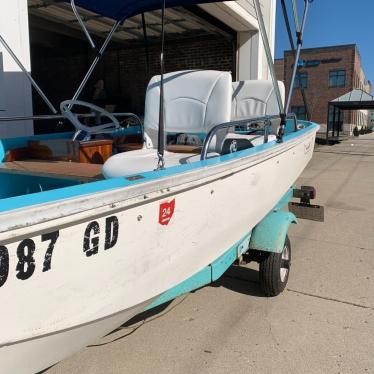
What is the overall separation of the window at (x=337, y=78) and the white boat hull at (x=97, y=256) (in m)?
49.5

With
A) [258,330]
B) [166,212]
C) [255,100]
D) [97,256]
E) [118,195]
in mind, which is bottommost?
[258,330]

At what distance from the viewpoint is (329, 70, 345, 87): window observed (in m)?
47.1

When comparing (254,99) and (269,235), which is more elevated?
(254,99)

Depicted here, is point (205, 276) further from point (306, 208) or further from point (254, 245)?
point (306, 208)

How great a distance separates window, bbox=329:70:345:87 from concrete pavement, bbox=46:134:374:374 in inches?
1872

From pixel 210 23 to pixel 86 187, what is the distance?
8930 millimetres

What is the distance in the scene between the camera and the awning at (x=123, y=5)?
4094 mm

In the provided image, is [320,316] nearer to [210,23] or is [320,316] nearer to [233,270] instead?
[233,270]

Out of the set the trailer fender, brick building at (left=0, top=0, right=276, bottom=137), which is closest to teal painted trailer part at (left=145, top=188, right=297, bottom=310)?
the trailer fender

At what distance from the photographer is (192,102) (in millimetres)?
3879

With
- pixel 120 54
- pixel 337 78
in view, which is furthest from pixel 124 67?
pixel 337 78

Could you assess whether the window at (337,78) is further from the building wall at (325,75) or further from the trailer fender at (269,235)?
the trailer fender at (269,235)

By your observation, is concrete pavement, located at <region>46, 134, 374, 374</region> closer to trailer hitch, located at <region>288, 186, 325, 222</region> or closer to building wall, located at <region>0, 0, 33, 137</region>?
trailer hitch, located at <region>288, 186, 325, 222</region>

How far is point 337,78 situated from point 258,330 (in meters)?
49.6
